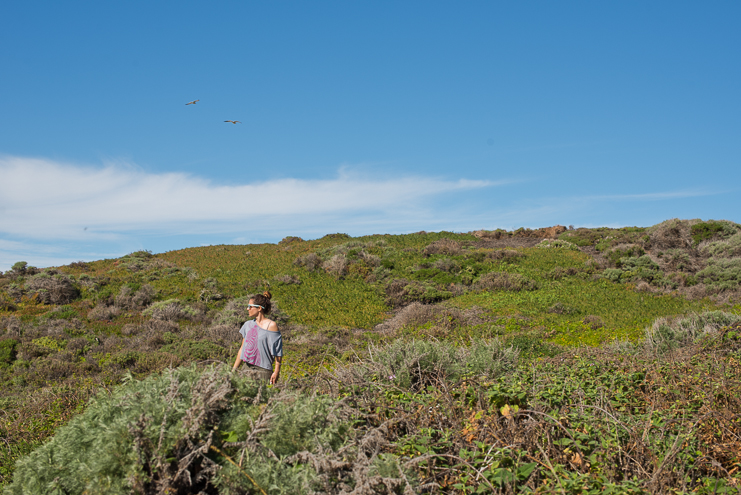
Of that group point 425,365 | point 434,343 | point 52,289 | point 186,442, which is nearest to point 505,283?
point 434,343

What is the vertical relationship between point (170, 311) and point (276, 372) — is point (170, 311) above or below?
below

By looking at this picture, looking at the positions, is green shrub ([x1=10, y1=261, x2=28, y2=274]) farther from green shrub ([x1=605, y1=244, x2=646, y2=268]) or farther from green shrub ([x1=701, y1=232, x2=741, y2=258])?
green shrub ([x1=701, y1=232, x2=741, y2=258])

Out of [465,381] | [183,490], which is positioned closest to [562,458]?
[465,381]

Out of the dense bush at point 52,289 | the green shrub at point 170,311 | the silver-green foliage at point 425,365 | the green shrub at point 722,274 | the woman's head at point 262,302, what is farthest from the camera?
the dense bush at point 52,289

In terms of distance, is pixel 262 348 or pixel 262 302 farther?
pixel 262 302

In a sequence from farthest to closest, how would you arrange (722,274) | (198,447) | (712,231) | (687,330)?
(712,231) < (722,274) < (687,330) < (198,447)

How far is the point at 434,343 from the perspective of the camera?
524 cm

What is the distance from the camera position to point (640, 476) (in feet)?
8.79

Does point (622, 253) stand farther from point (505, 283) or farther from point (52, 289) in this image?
point (52, 289)

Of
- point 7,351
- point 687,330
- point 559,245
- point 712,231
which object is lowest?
point 7,351

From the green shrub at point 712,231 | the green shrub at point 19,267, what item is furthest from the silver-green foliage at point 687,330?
the green shrub at point 19,267

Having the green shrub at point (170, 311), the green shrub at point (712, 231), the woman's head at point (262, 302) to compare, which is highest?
the green shrub at point (712, 231)

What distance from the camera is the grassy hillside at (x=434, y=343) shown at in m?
2.63

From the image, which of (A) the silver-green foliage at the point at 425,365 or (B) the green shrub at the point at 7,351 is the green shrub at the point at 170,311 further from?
(A) the silver-green foliage at the point at 425,365
